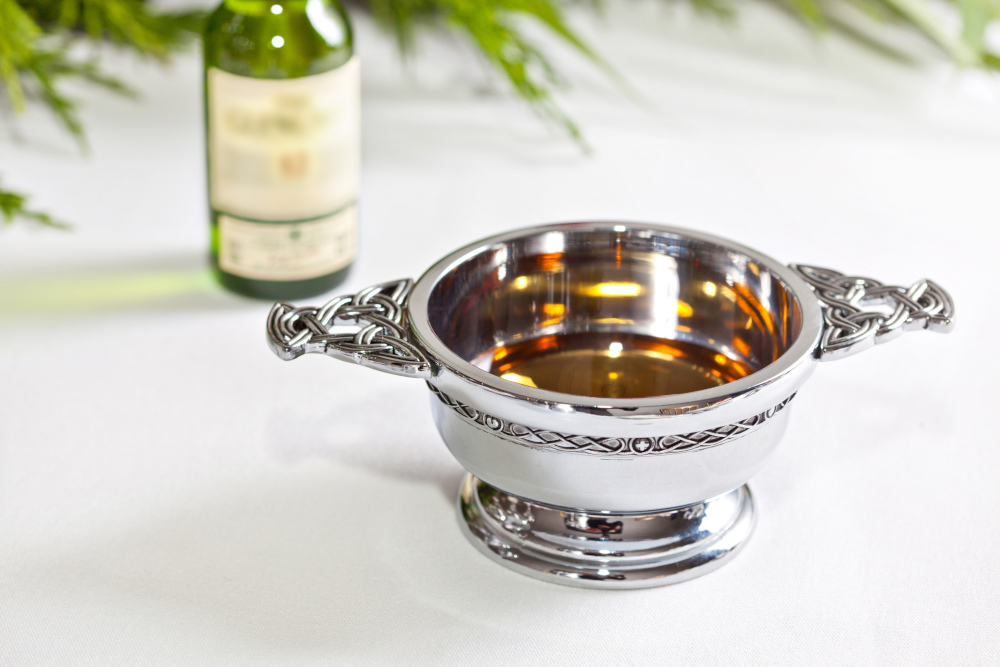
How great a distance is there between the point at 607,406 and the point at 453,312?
157mm

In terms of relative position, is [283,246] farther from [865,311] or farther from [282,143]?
[865,311]

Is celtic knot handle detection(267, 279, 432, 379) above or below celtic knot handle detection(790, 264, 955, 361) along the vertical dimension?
below

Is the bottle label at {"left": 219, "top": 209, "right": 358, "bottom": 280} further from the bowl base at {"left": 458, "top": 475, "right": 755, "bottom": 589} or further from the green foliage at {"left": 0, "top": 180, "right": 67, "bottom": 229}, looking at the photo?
the bowl base at {"left": 458, "top": 475, "right": 755, "bottom": 589}

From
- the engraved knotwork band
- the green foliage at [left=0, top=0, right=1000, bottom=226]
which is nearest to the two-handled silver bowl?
the engraved knotwork band

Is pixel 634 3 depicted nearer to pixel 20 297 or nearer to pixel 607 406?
pixel 20 297

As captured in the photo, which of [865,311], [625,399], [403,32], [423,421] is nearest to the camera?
[625,399]

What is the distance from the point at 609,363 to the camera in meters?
0.65

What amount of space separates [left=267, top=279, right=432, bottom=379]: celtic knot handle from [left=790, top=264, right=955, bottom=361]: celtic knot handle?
199 mm

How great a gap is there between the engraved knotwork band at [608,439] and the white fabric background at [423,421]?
3.7 inches

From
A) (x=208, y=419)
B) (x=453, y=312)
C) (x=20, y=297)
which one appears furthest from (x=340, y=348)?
(x=20, y=297)

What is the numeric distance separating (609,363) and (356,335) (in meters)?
0.18

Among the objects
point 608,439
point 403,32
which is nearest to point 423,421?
point 608,439

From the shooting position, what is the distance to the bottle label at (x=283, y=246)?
2.61 feet

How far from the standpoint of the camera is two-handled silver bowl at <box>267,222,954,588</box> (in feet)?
1.63
